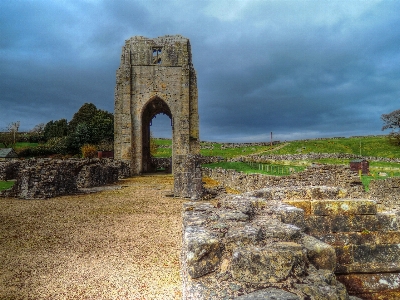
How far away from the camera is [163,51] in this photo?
27.0 meters

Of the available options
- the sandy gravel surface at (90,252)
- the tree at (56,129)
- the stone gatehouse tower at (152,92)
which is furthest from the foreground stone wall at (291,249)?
the tree at (56,129)

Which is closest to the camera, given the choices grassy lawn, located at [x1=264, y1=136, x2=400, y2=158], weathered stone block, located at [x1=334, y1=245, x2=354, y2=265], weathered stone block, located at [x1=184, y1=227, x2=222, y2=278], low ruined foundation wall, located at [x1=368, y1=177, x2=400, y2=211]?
weathered stone block, located at [x1=184, y1=227, x2=222, y2=278]

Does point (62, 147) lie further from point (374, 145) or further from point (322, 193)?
point (374, 145)

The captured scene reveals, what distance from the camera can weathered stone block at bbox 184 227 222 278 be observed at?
8.25ft

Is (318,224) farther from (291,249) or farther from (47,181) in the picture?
(47,181)

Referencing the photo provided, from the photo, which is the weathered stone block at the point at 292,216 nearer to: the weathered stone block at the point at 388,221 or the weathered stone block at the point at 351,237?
the weathered stone block at the point at 351,237

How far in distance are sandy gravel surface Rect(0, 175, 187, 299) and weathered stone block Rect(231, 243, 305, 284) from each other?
7.42ft

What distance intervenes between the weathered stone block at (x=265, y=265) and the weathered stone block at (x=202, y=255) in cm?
26

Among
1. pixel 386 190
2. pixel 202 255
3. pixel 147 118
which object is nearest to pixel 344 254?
pixel 202 255

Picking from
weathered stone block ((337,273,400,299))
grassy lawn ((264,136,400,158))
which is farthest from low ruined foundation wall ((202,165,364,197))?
grassy lawn ((264,136,400,158))

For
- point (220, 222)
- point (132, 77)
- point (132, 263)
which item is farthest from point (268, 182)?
point (132, 77)

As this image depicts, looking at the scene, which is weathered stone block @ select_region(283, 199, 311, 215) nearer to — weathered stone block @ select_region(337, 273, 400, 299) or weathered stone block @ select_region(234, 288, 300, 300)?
weathered stone block @ select_region(337, 273, 400, 299)

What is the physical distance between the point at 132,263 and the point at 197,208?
198 centimetres

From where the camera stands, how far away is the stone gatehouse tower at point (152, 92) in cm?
2617
